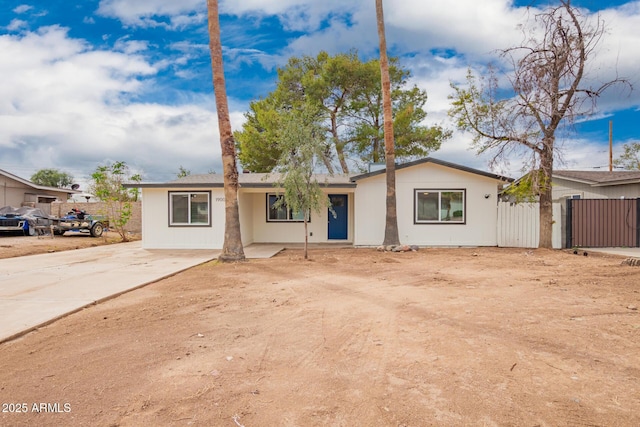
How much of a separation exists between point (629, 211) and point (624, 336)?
1196cm

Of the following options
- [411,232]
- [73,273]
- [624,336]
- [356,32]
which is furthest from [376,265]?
[356,32]

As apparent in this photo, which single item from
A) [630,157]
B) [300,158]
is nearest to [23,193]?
[300,158]

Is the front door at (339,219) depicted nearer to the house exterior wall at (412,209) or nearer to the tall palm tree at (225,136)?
the house exterior wall at (412,209)

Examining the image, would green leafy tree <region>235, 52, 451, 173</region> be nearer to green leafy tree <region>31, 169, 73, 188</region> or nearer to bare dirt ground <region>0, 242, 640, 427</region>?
bare dirt ground <region>0, 242, 640, 427</region>

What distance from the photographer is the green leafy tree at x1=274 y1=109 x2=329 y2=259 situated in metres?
10.5

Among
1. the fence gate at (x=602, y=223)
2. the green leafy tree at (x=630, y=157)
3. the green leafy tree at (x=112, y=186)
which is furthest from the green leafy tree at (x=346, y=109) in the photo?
the green leafy tree at (x=630, y=157)

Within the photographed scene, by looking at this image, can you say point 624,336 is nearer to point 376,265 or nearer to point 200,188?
point 376,265

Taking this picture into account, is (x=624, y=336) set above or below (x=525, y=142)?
below

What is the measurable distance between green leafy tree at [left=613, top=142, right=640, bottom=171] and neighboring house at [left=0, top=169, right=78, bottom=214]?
1729 inches

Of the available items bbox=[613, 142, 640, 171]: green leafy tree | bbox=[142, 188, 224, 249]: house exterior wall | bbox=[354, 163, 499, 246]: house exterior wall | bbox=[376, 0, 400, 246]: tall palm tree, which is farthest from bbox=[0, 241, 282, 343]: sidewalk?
bbox=[613, 142, 640, 171]: green leafy tree

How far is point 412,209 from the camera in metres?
14.5

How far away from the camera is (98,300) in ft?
19.6

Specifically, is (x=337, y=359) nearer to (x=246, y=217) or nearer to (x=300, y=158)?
(x=300, y=158)

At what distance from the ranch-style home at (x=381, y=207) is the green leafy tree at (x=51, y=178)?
4822cm
